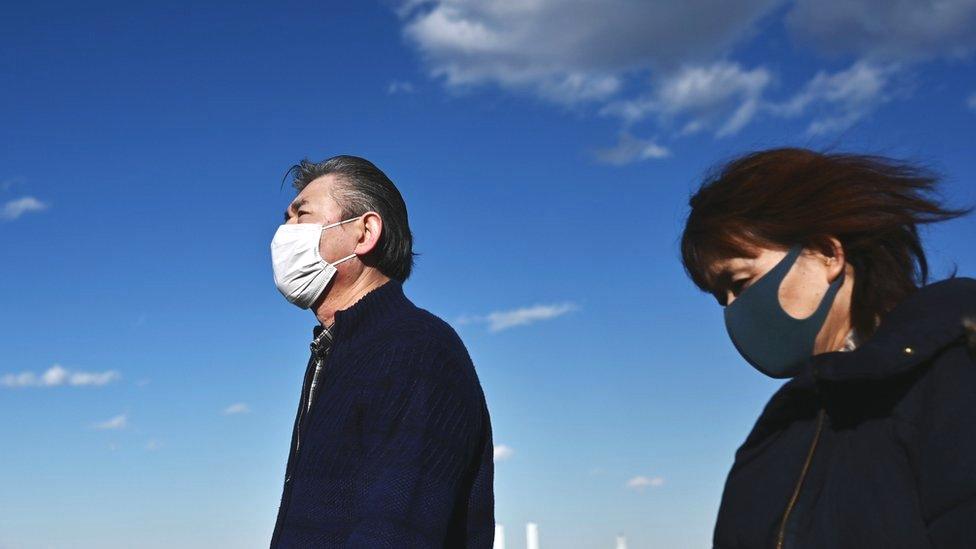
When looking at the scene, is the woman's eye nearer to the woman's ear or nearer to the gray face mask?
the gray face mask

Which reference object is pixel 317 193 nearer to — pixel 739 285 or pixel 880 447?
pixel 739 285

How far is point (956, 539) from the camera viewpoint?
224 centimetres

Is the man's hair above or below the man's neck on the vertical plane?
above

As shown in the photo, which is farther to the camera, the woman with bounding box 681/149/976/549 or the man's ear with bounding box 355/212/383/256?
the man's ear with bounding box 355/212/383/256

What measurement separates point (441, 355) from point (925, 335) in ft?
7.16

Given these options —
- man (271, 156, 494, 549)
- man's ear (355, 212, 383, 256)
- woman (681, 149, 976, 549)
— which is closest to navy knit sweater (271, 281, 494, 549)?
man (271, 156, 494, 549)

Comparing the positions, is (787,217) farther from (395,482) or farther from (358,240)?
(358,240)

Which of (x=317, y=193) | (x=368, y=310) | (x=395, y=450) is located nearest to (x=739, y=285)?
(x=395, y=450)

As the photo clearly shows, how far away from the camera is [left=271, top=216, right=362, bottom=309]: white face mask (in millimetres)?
4957

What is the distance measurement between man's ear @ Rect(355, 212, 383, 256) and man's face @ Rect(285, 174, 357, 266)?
0.12 ft

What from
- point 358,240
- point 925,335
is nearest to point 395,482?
point 358,240

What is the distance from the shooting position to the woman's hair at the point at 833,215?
112 inches

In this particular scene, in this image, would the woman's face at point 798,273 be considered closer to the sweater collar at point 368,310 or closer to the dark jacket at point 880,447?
the dark jacket at point 880,447

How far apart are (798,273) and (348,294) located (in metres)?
2.48
